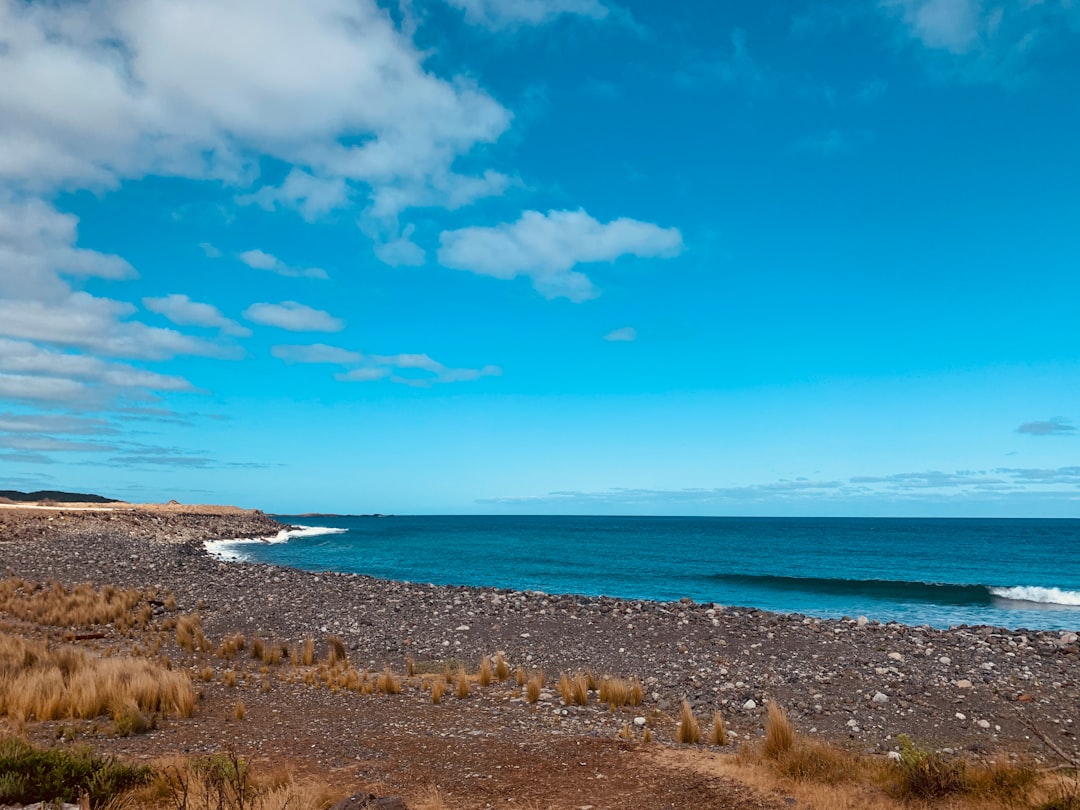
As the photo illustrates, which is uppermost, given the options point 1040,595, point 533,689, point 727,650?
point 533,689

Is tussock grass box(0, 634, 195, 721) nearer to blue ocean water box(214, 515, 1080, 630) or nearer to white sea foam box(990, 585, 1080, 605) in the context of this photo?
blue ocean water box(214, 515, 1080, 630)

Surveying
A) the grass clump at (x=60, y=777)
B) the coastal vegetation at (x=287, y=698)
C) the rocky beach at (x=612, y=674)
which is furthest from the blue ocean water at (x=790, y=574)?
the grass clump at (x=60, y=777)

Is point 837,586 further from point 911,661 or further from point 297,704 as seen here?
point 297,704

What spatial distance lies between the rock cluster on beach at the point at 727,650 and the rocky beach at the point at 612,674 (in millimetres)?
64

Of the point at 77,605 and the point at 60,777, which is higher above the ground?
the point at 60,777

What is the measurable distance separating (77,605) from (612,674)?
18008mm

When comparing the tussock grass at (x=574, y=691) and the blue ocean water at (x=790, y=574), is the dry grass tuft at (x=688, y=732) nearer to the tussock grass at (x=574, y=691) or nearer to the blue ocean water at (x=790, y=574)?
the tussock grass at (x=574, y=691)

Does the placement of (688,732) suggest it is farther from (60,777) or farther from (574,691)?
(60,777)

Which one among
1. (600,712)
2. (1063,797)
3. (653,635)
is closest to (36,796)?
(600,712)

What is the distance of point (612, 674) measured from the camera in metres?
16.1

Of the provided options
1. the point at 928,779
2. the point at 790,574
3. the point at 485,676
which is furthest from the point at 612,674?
the point at 790,574

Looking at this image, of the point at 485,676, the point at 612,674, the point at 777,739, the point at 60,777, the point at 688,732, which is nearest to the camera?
the point at 60,777

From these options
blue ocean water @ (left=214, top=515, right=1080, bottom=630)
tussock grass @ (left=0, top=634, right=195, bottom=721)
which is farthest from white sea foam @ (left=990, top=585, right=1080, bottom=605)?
tussock grass @ (left=0, top=634, right=195, bottom=721)

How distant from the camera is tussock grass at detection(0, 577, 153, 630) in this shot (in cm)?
2088
